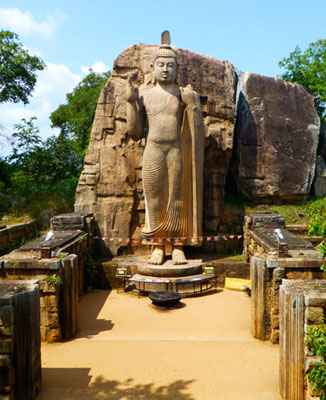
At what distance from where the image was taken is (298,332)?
348cm

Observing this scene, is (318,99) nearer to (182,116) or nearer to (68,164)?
(182,116)

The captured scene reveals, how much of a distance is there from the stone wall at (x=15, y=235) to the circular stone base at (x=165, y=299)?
4670mm

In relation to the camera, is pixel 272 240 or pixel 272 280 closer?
pixel 272 280

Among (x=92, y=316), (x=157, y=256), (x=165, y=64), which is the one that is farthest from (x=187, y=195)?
(x=92, y=316)

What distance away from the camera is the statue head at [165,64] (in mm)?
8453

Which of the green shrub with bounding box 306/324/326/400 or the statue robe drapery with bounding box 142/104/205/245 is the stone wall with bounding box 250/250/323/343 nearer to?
the green shrub with bounding box 306/324/326/400

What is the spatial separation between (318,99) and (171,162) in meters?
8.92

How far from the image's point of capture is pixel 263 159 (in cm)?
1102

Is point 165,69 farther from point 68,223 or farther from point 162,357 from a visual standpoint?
point 162,357

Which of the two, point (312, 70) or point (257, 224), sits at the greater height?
point (312, 70)

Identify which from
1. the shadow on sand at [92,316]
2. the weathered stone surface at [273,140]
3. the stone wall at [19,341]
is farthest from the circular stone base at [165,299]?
the weathered stone surface at [273,140]

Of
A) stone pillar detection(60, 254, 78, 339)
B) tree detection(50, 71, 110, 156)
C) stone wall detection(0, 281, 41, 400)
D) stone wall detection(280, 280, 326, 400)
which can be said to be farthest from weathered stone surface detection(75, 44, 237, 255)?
tree detection(50, 71, 110, 156)

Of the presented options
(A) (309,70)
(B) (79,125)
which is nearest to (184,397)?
(A) (309,70)

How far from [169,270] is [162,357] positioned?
3204mm
